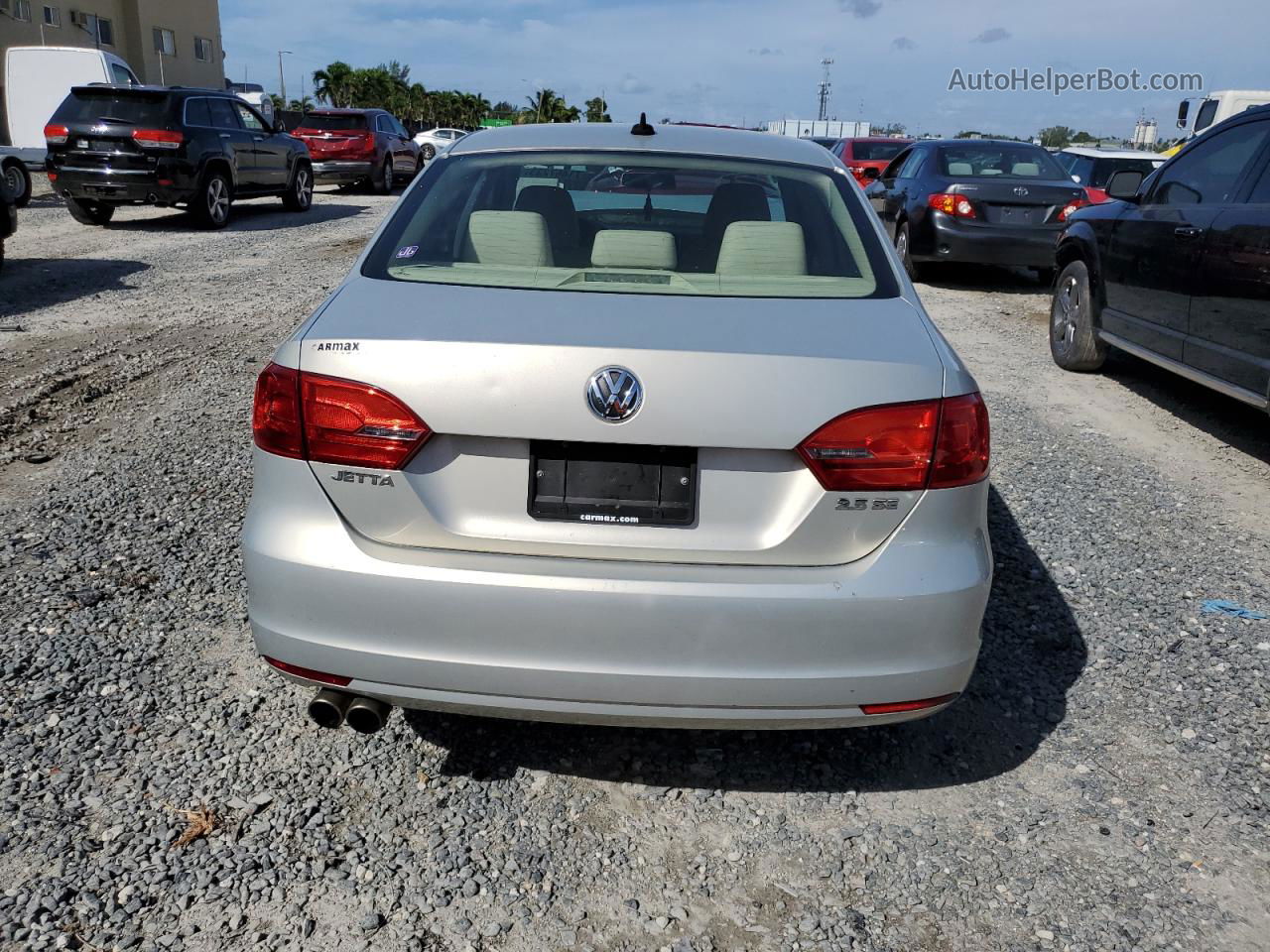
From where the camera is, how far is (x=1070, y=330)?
26.2ft

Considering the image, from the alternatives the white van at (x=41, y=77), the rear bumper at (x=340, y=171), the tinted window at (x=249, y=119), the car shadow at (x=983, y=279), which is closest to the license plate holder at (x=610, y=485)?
the car shadow at (x=983, y=279)

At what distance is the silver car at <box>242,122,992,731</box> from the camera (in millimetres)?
2301

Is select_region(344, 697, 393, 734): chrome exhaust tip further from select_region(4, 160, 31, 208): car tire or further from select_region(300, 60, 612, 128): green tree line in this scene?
select_region(300, 60, 612, 128): green tree line

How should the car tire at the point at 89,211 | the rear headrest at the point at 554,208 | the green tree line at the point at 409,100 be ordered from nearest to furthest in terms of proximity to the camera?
the rear headrest at the point at 554,208 → the car tire at the point at 89,211 → the green tree line at the point at 409,100

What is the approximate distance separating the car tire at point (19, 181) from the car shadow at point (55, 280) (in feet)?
15.9

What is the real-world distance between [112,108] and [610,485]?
14.4 m

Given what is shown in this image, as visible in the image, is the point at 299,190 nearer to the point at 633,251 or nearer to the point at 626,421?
the point at 633,251

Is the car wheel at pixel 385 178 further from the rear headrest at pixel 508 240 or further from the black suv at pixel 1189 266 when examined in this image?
the rear headrest at pixel 508 240

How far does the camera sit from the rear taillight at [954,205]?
1105 centimetres

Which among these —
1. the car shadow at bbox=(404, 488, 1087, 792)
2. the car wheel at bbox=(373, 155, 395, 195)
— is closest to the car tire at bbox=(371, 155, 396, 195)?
the car wheel at bbox=(373, 155, 395, 195)

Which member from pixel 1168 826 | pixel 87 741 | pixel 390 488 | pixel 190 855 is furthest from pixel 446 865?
pixel 1168 826

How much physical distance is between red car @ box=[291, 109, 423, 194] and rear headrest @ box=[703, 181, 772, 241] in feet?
64.1

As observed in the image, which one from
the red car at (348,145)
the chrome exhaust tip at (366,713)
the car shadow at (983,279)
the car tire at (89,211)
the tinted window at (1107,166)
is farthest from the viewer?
the red car at (348,145)

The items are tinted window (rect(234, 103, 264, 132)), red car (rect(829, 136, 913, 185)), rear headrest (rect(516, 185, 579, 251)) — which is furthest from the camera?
red car (rect(829, 136, 913, 185))
